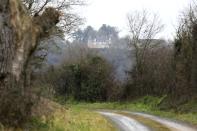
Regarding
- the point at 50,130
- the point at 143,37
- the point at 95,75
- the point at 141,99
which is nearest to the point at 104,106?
the point at 141,99

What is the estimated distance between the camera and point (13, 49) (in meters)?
17.0

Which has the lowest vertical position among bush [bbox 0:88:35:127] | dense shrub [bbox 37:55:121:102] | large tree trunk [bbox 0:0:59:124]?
dense shrub [bbox 37:55:121:102]

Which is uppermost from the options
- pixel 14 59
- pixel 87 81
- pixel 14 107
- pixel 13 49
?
pixel 13 49

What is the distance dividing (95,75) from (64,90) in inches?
210

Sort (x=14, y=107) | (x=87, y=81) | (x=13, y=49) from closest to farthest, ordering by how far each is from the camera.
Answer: (x=14, y=107) → (x=13, y=49) → (x=87, y=81)

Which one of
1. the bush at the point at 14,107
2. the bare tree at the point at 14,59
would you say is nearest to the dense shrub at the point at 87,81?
the bare tree at the point at 14,59

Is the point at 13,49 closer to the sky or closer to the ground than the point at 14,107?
closer to the sky

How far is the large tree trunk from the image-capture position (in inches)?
630

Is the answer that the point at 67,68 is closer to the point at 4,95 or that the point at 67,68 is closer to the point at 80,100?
the point at 80,100

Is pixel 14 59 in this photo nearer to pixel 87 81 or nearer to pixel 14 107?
pixel 14 107

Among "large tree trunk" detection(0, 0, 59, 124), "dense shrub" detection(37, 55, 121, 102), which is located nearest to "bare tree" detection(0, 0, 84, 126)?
"large tree trunk" detection(0, 0, 59, 124)

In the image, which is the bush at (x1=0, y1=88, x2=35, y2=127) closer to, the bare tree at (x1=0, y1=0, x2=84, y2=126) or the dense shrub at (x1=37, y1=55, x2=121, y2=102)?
the bare tree at (x1=0, y1=0, x2=84, y2=126)

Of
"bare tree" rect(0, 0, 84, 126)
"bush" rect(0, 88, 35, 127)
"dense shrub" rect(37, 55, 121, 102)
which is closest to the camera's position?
"bush" rect(0, 88, 35, 127)

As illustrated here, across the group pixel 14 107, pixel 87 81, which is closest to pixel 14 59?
pixel 14 107
